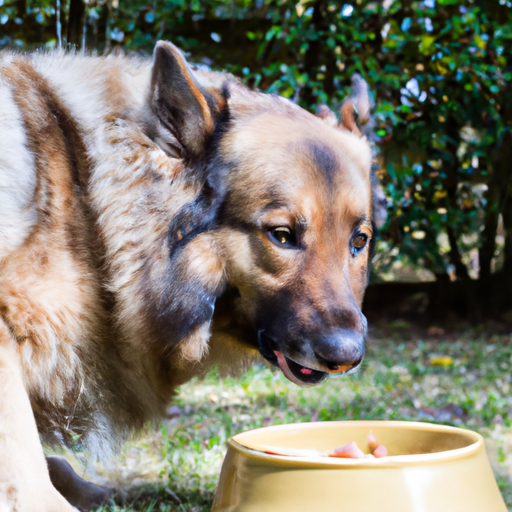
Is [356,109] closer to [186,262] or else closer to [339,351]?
[186,262]

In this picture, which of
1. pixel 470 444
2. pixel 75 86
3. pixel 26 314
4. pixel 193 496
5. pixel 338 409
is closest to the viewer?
pixel 470 444

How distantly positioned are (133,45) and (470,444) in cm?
469

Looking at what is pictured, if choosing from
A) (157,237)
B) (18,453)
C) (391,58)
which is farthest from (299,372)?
(391,58)

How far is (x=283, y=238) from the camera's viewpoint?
1854 mm

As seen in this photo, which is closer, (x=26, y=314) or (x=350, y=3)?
(x=26, y=314)

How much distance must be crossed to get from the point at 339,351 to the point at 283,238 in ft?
1.23

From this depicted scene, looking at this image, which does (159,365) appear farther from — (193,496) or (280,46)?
(280,46)

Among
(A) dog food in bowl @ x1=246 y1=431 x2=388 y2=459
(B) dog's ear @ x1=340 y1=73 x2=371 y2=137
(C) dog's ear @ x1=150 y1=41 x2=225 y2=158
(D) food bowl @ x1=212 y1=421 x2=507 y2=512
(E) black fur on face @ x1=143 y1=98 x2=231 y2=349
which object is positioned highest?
(C) dog's ear @ x1=150 y1=41 x2=225 y2=158

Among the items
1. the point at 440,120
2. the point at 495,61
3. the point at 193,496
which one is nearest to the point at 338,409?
the point at 193,496

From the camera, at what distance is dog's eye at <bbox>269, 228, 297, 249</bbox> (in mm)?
1851

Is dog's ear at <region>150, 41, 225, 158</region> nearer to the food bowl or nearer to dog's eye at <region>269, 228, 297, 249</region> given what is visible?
dog's eye at <region>269, 228, 297, 249</region>

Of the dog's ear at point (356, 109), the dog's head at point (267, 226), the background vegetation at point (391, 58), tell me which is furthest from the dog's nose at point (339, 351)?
the background vegetation at point (391, 58)

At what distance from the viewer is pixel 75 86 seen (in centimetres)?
205

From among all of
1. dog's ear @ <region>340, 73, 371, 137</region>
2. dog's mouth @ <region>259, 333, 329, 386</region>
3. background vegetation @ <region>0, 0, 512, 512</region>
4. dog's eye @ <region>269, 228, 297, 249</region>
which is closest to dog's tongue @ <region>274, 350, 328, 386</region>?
dog's mouth @ <region>259, 333, 329, 386</region>
